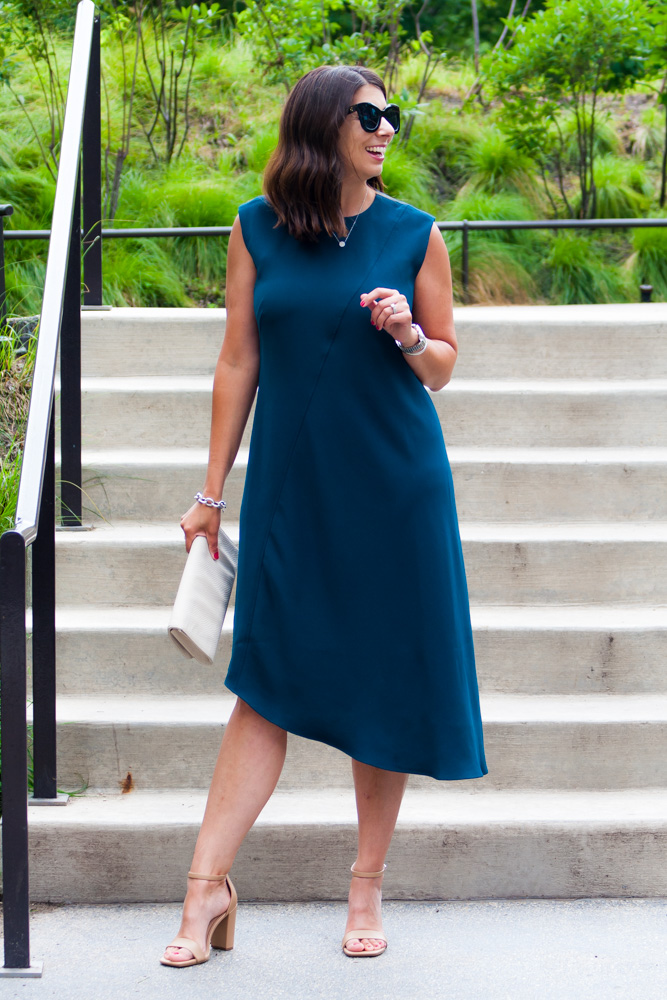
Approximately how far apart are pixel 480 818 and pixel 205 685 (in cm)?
83

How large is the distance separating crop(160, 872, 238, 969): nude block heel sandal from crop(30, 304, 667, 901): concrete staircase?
0.75 ft

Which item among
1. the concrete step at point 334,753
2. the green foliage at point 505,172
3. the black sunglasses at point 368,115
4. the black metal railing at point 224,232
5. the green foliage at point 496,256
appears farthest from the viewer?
the green foliage at point 505,172

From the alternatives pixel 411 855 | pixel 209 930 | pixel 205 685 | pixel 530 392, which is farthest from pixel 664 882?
pixel 530 392

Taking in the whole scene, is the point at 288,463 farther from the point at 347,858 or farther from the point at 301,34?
the point at 301,34

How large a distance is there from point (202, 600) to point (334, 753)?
74cm

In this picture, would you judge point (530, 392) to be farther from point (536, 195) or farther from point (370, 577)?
point (536, 195)

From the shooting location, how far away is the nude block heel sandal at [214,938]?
201 cm

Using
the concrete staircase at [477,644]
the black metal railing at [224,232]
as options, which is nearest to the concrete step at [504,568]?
the concrete staircase at [477,644]

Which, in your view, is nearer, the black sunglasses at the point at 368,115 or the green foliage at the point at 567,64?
the black sunglasses at the point at 368,115

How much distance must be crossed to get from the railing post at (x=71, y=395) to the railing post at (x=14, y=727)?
117cm

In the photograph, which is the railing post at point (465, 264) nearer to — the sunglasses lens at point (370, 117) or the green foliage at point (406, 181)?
the green foliage at point (406, 181)

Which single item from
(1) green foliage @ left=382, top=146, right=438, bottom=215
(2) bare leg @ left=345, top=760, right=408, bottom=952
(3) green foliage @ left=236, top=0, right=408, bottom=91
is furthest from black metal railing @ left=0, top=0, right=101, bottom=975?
(3) green foliage @ left=236, top=0, right=408, bottom=91

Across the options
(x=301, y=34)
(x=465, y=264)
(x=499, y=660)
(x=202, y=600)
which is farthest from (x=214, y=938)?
(x=301, y=34)

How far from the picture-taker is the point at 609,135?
7223mm
